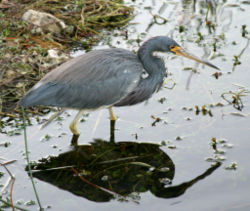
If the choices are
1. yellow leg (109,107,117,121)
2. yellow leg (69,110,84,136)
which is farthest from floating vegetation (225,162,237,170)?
yellow leg (69,110,84,136)

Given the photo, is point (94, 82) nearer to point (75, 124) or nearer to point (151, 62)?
point (75, 124)

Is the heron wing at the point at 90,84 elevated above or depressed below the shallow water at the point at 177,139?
above

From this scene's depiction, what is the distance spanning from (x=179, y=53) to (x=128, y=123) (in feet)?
3.29

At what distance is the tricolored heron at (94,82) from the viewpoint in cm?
510

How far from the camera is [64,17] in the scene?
735cm

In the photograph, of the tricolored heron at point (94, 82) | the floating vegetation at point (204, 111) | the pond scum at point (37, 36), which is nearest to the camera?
the tricolored heron at point (94, 82)

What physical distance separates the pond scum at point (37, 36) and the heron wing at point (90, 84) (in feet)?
2.21

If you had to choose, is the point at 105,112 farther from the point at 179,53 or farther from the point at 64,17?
the point at 64,17

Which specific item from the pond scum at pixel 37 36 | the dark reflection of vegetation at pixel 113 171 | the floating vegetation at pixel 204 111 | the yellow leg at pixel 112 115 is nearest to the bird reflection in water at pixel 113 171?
the dark reflection of vegetation at pixel 113 171

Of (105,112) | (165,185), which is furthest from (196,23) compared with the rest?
(165,185)

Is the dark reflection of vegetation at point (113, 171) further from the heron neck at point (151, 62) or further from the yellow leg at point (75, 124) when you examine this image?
the heron neck at point (151, 62)

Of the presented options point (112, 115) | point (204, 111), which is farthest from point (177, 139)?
point (112, 115)

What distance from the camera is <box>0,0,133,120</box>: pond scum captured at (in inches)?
239

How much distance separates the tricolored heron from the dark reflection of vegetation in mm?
425
